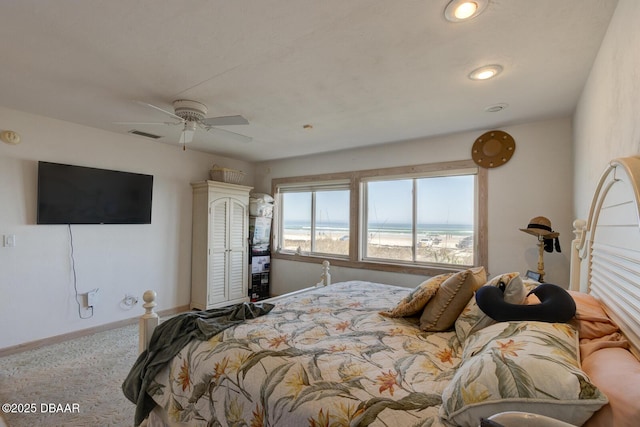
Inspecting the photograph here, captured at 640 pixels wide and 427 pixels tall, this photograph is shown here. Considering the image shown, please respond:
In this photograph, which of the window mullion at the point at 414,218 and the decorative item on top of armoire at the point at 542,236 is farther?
the window mullion at the point at 414,218

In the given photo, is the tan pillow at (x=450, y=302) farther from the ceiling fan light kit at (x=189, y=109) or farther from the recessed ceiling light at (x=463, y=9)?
the ceiling fan light kit at (x=189, y=109)

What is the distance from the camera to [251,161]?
5559 mm

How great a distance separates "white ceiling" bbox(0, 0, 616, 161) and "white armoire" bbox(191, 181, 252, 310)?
1562 mm

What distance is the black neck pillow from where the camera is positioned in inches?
49.9

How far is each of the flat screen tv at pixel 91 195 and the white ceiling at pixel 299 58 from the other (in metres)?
0.68

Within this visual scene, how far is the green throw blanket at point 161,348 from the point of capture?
5.49 ft

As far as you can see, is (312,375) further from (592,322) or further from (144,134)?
(144,134)

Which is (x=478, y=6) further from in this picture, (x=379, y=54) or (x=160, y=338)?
(x=160, y=338)

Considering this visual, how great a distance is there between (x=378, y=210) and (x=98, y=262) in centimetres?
366

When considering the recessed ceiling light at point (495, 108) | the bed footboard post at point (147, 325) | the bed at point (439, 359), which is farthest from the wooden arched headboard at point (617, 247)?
the bed footboard post at point (147, 325)

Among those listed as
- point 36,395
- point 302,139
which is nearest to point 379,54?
point 302,139

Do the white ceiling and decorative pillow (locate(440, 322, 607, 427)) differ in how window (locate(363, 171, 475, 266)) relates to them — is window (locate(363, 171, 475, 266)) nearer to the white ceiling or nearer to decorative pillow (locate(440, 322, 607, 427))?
the white ceiling

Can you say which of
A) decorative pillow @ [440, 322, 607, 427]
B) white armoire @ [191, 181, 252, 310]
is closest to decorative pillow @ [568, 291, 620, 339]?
decorative pillow @ [440, 322, 607, 427]

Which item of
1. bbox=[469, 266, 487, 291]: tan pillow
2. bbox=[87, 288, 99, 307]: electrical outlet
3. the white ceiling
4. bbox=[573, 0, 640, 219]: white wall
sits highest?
the white ceiling
